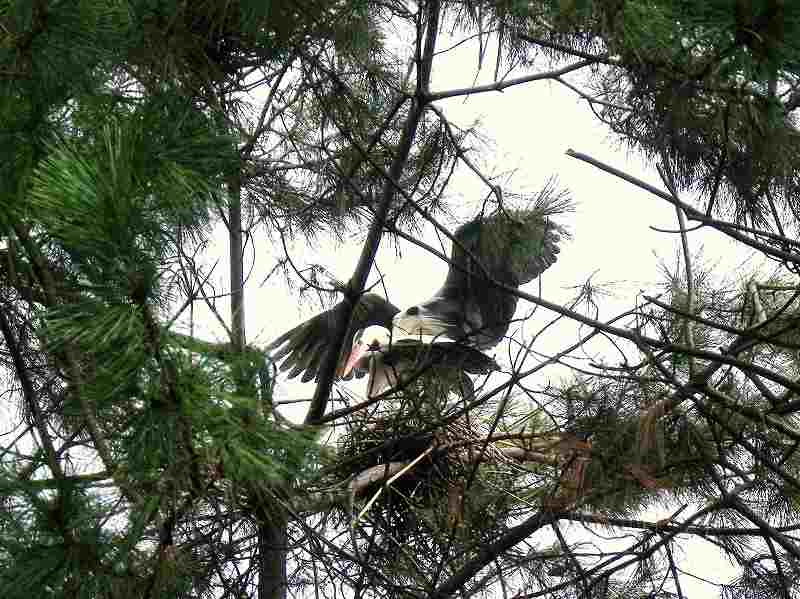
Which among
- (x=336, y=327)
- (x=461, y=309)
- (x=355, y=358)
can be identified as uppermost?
(x=461, y=309)

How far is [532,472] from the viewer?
3.46 metres

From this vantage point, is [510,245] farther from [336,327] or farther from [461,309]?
[461,309]

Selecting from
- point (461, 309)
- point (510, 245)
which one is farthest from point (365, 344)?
point (510, 245)

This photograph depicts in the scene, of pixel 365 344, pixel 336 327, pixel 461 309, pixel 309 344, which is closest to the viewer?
pixel 336 327

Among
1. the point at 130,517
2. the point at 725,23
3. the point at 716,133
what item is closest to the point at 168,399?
the point at 130,517

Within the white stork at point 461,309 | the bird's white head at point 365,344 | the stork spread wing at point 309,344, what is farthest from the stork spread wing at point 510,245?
the stork spread wing at point 309,344

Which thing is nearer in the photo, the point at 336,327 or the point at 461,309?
the point at 336,327

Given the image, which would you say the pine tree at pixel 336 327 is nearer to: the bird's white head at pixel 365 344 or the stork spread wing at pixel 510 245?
the stork spread wing at pixel 510 245

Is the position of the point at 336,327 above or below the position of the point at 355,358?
below

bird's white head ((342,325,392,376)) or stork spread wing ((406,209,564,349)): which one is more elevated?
bird's white head ((342,325,392,376))

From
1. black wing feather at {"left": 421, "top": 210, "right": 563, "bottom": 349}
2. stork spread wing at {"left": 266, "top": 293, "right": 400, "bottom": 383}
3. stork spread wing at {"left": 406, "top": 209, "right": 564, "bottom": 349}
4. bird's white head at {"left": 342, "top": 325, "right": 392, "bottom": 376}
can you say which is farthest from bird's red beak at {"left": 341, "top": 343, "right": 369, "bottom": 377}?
black wing feather at {"left": 421, "top": 210, "right": 563, "bottom": 349}

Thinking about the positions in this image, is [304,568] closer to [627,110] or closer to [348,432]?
[348,432]

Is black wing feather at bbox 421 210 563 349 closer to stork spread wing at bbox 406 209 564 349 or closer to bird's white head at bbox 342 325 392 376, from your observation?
stork spread wing at bbox 406 209 564 349

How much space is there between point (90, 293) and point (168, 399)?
193 mm
